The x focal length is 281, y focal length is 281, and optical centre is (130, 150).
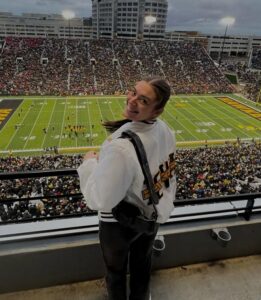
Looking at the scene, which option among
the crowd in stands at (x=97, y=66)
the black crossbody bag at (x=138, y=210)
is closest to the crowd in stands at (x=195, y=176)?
the black crossbody bag at (x=138, y=210)

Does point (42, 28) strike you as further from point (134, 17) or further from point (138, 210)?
point (138, 210)

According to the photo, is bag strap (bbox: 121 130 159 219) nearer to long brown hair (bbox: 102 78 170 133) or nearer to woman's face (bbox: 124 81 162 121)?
woman's face (bbox: 124 81 162 121)

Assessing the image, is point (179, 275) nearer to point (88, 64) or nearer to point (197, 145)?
point (197, 145)

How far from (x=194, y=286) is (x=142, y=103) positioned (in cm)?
199

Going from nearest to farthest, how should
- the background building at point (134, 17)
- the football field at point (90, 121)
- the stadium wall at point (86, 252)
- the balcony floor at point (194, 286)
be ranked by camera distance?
the stadium wall at point (86, 252) < the balcony floor at point (194, 286) < the football field at point (90, 121) < the background building at point (134, 17)

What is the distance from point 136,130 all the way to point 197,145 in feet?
70.9

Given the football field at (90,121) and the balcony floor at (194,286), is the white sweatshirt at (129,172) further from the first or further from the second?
the football field at (90,121)

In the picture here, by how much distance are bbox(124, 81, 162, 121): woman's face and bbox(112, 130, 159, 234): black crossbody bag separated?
13 centimetres

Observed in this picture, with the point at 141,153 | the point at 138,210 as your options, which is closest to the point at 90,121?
the point at 138,210

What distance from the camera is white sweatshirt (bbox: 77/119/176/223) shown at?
1.40 meters

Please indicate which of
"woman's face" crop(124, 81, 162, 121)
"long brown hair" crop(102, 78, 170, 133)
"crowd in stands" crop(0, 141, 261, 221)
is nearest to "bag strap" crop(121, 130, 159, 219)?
"woman's face" crop(124, 81, 162, 121)

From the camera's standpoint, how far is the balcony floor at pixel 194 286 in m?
2.50

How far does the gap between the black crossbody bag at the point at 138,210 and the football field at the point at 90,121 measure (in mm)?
18392

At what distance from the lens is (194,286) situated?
2.67 m
